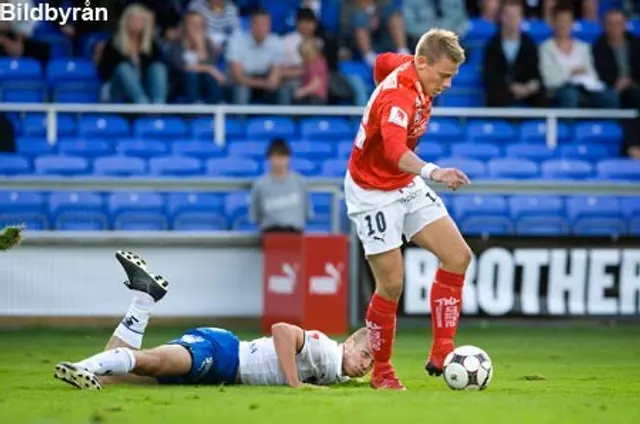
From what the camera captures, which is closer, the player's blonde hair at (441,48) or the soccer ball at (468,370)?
the soccer ball at (468,370)

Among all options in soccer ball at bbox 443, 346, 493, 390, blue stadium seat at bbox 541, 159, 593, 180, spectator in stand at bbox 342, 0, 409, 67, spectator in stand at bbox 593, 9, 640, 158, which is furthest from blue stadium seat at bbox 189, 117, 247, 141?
soccer ball at bbox 443, 346, 493, 390

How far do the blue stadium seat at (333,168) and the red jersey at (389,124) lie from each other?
7.26 m

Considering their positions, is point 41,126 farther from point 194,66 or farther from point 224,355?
point 224,355

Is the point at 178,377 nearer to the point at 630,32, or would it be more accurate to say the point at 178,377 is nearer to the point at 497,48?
the point at 497,48

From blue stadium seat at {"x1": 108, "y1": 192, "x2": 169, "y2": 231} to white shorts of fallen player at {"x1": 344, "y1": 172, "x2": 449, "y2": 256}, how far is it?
6202mm

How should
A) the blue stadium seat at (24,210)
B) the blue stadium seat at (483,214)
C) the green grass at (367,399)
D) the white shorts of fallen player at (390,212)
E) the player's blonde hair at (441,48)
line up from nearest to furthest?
the green grass at (367,399), the player's blonde hair at (441,48), the white shorts of fallen player at (390,212), the blue stadium seat at (24,210), the blue stadium seat at (483,214)

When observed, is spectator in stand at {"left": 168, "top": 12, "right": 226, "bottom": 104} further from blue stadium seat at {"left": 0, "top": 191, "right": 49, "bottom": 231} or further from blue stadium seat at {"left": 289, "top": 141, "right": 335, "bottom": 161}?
blue stadium seat at {"left": 0, "top": 191, "right": 49, "bottom": 231}

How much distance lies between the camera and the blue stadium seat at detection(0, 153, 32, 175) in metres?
18.0

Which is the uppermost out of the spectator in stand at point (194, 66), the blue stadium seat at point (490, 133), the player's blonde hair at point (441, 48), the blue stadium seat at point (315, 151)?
the spectator in stand at point (194, 66)

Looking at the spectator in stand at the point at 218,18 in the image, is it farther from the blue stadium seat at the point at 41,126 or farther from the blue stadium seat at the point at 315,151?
the blue stadium seat at the point at 41,126

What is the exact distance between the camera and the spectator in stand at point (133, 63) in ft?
62.5

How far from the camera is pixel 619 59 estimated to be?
67.4ft

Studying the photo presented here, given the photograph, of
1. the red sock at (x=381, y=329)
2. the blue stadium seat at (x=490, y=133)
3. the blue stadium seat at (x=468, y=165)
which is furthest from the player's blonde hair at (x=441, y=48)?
the blue stadium seat at (x=490, y=133)

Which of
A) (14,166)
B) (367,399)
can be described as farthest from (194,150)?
(367,399)
